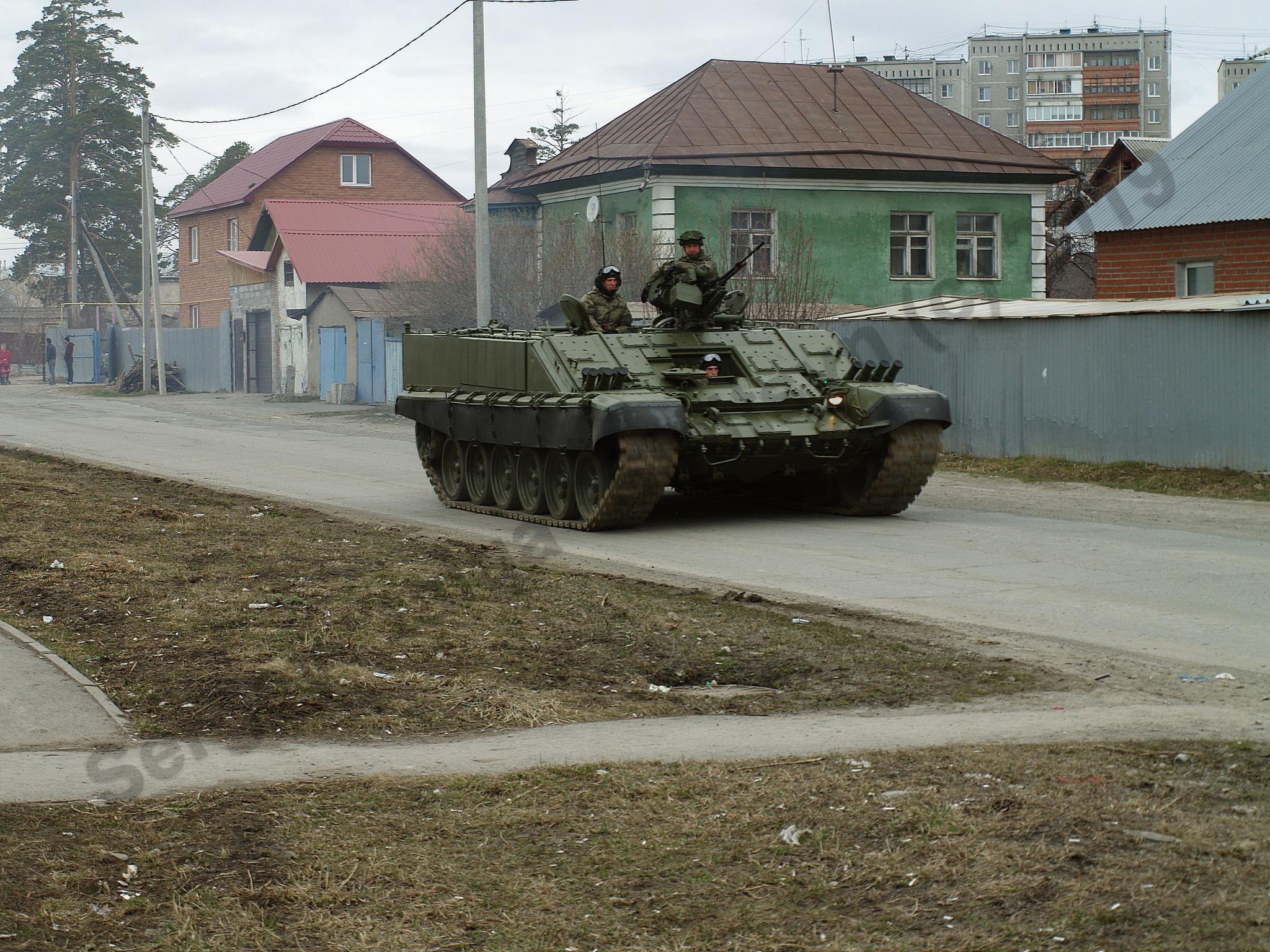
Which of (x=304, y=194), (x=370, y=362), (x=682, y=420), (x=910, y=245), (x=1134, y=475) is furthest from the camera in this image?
(x=304, y=194)

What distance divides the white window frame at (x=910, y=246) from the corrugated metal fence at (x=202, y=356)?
2214 centimetres

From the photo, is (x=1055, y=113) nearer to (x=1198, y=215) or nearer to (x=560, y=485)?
(x=1198, y=215)

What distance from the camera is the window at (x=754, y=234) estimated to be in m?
28.0

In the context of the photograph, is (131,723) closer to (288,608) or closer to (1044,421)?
(288,608)

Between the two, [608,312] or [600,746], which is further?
[608,312]

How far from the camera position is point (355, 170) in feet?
180

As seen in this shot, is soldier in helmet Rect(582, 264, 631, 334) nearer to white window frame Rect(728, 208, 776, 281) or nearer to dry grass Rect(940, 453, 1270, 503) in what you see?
dry grass Rect(940, 453, 1270, 503)

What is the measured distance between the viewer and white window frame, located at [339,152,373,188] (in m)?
54.5

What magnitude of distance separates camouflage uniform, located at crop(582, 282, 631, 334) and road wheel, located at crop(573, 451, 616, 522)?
69.0 inches

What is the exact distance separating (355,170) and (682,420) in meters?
44.3

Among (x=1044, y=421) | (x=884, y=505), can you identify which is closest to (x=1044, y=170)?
(x=1044, y=421)

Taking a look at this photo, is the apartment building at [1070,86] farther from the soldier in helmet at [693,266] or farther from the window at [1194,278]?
the soldier in helmet at [693,266]

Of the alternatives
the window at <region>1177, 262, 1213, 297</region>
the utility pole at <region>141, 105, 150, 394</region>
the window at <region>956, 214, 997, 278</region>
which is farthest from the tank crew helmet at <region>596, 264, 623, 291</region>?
the utility pole at <region>141, 105, 150, 394</region>

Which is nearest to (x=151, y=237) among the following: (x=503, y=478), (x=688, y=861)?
(x=503, y=478)
